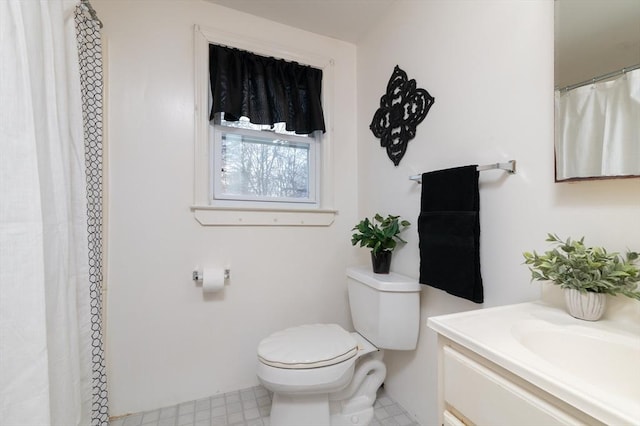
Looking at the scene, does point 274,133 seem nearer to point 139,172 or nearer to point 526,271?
point 139,172

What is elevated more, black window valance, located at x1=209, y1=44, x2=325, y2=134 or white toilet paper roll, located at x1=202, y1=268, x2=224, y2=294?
black window valance, located at x1=209, y1=44, x2=325, y2=134

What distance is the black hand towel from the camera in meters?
1.01

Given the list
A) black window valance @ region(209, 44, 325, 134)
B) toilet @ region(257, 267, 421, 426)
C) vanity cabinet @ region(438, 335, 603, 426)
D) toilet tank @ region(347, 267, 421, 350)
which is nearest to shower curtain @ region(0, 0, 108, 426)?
black window valance @ region(209, 44, 325, 134)

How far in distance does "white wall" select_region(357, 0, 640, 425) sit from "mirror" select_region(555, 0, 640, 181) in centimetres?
4

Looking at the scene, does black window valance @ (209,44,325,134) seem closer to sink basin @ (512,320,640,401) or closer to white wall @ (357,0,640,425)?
white wall @ (357,0,640,425)

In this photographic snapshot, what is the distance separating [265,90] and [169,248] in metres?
1.06

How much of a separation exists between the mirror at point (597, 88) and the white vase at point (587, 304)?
31 centimetres

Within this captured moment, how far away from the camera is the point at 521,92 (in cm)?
93

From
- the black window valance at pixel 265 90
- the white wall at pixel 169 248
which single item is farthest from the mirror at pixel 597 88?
the white wall at pixel 169 248

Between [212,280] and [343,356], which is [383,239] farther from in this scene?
[212,280]

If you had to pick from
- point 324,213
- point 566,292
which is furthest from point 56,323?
point 566,292

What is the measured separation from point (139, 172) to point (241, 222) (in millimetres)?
576

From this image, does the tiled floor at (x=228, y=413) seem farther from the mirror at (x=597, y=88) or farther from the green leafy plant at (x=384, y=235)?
the mirror at (x=597, y=88)

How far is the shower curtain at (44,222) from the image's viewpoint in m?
0.62
